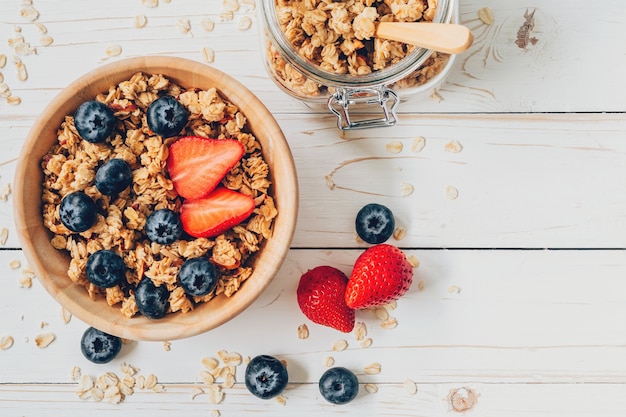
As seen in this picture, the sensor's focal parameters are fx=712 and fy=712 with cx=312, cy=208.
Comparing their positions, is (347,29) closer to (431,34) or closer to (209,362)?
(431,34)

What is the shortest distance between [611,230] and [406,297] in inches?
15.5

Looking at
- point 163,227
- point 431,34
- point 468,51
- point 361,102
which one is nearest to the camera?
point 431,34

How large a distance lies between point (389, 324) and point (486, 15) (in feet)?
1.88

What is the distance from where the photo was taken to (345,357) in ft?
4.19

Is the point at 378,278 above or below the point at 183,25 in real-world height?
below

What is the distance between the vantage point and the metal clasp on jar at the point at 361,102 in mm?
1095

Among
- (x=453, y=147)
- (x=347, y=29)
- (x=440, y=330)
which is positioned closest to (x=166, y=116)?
(x=347, y=29)

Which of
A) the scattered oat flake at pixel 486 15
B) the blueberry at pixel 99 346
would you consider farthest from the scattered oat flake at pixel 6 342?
the scattered oat flake at pixel 486 15

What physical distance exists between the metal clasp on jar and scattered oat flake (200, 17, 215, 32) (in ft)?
0.84

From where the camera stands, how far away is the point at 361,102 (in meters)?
1.16

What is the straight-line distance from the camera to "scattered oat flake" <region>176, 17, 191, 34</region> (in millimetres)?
1244

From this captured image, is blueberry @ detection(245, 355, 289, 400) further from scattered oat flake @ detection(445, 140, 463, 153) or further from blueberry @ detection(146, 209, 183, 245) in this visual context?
scattered oat flake @ detection(445, 140, 463, 153)

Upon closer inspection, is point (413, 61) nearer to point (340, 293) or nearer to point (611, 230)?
point (340, 293)

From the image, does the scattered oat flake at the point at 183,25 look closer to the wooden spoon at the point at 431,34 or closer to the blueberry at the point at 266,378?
the wooden spoon at the point at 431,34
